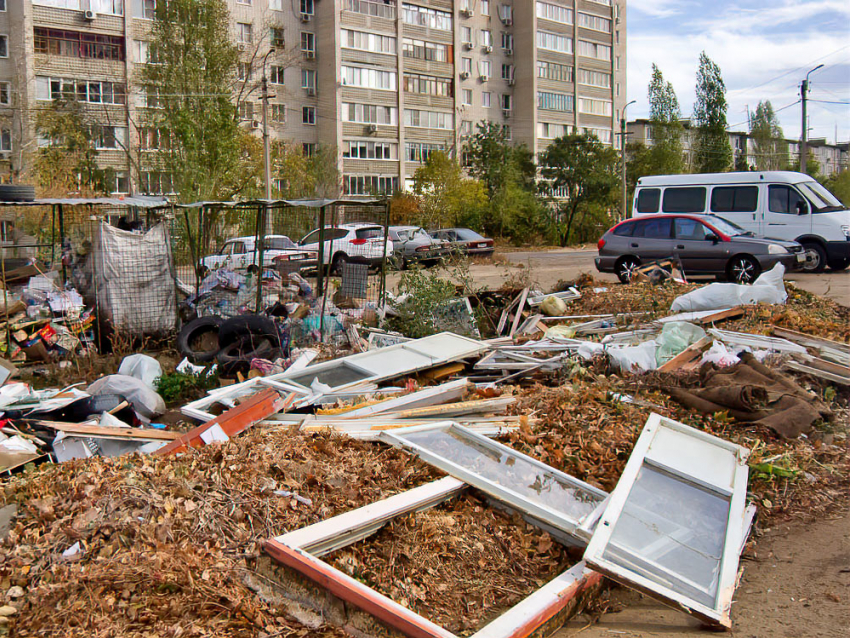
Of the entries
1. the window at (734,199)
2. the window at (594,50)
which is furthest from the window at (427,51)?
the window at (734,199)

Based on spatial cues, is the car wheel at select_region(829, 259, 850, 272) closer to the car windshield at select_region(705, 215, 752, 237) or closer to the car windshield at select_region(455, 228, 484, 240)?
the car windshield at select_region(705, 215, 752, 237)

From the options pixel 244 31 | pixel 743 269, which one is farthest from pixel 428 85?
pixel 743 269

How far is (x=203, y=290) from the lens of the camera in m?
11.1

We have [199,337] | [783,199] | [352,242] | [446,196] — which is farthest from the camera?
[446,196]

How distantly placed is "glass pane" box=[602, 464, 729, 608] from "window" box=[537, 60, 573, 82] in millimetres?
59469

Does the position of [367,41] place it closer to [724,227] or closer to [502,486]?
[724,227]

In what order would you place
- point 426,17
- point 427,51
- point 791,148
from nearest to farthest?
1. point 426,17
2. point 427,51
3. point 791,148

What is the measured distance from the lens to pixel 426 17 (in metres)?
53.1

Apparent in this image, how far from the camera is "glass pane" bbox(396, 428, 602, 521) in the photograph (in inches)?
173

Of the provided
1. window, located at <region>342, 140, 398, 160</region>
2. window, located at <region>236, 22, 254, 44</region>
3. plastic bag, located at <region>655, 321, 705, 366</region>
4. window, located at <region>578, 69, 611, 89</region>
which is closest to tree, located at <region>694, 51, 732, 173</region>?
window, located at <region>578, 69, 611, 89</region>

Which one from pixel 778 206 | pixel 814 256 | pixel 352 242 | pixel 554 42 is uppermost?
pixel 554 42

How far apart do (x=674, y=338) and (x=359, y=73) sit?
45659mm

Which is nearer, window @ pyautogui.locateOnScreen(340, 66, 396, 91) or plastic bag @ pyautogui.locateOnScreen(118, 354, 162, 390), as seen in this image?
plastic bag @ pyautogui.locateOnScreen(118, 354, 162, 390)

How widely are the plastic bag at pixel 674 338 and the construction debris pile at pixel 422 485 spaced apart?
0.07ft
